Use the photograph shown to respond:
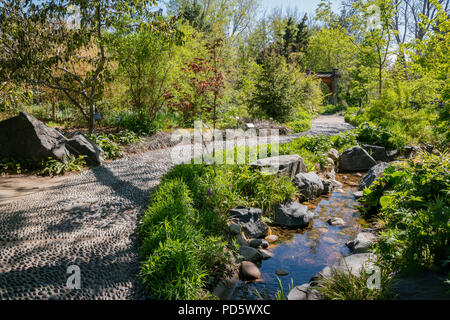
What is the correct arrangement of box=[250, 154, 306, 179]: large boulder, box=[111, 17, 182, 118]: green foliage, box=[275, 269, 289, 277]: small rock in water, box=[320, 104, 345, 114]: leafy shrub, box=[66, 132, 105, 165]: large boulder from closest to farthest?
box=[275, 269, 289, 277]: small rock in water, box=[250, 154, 306, 179]: large boulder, box=[66, 132, 105, 165]: large boulder, box=[111, 17, 182, 118]: green foliage, box=[320, 104, 345, 114]: leafy shrub

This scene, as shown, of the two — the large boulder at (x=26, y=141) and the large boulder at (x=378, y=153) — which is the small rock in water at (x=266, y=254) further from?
the large boulder at (x=378, y=153)

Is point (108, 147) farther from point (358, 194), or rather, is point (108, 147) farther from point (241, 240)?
point (358, 194)

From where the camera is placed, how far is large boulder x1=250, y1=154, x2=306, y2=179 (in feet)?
15.5

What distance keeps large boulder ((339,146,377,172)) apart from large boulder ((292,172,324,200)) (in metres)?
1.80

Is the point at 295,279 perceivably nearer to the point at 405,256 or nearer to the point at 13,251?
the point at 405,256

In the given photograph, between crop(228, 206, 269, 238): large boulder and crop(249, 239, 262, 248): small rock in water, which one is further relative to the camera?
crop(228, 206, 269, 238): large boulder

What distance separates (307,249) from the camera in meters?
3.49

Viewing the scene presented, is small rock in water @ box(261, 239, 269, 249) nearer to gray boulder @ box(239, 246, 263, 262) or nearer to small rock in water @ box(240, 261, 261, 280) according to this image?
gray boulder @ box(239, 246, 263, 262)

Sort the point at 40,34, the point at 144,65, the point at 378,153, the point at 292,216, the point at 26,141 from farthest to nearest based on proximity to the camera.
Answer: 1. the point at 144,65
2. the point at 378,153
3. the point at 40,34
4. the point at 26,141
5. the point at 292,216

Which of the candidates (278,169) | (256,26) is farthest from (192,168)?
(256,26)

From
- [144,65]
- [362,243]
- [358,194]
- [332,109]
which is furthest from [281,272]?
[332,109]

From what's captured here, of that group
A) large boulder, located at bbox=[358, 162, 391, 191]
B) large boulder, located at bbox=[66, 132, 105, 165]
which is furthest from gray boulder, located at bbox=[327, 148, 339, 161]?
large boulder, located at bbox=[66, 132, 105, 165]

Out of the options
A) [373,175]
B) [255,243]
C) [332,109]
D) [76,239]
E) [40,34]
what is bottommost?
[255,243]

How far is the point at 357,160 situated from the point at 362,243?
3.69 m
